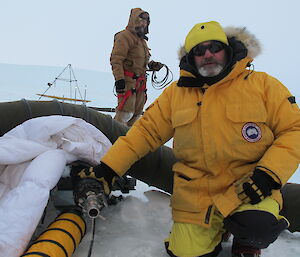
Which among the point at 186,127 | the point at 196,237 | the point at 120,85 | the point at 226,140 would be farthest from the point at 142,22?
the point at 196,237

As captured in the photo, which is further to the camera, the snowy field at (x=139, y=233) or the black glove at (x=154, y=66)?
the black glove at (x=154, y=66)

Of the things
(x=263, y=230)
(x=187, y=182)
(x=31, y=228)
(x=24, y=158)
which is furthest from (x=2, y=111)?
(x=263, y=230)

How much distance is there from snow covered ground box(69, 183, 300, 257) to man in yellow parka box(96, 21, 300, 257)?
0.38ft

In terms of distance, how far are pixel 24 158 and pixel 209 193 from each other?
796 millimetres

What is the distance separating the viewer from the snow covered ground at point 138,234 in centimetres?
129

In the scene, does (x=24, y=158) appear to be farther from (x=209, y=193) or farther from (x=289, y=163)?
A: (x=289, y=163)

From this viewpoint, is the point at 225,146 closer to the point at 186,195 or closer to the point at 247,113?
the point at 247,113

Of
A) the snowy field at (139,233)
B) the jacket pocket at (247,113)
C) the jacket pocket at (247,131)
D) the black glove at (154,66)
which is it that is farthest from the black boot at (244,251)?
the black glove at (154,66)

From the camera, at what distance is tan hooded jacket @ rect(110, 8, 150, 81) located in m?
3.14

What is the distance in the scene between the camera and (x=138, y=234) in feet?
4.73

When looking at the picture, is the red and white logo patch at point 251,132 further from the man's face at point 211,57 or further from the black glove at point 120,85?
the black glove at point 120,85

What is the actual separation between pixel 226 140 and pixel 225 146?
0.02 meters

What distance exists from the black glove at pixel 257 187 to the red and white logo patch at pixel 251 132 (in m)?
0.13

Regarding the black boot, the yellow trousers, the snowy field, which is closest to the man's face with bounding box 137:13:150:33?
the snowy field
